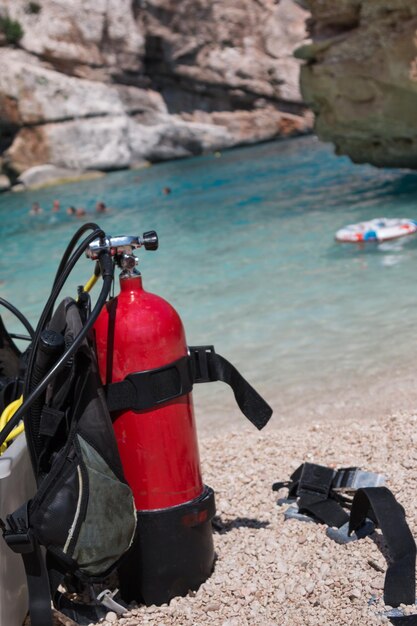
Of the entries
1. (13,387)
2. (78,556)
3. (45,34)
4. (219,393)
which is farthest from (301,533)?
(45,34)

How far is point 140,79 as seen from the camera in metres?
43.9

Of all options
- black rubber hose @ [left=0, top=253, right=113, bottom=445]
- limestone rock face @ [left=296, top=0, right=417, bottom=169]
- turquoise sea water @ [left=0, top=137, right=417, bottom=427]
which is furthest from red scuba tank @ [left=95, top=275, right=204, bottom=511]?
limestone rock face @ [left=296, top=0, right=417, bottom=169]

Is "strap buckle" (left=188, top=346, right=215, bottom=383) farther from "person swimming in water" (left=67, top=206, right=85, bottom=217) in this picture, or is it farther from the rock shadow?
"person swimming in water" (left=67, top=206, right=85, bottom=217)

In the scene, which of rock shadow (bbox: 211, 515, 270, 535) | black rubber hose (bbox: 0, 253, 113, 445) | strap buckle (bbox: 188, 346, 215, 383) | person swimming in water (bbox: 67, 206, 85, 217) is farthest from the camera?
person swimming in water (bbox: 67, 206, 85, 217)

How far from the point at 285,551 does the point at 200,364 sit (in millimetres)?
796

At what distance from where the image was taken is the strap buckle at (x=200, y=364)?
107 inches

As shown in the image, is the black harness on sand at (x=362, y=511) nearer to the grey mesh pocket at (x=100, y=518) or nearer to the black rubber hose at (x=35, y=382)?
the grey mesh pocket at (x=100, y=518)

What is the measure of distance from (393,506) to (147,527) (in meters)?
0.89

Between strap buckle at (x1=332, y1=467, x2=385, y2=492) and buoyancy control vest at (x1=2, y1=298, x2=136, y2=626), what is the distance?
1.12 m

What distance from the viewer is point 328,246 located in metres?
11.2

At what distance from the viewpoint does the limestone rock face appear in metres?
12.7

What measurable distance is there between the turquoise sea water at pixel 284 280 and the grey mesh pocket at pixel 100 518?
2724 millimetres

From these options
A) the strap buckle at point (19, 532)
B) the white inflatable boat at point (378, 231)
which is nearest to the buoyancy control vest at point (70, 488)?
the strap buckle at point (19, 532)

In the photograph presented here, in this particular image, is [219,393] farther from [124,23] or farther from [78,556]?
[124,23]
